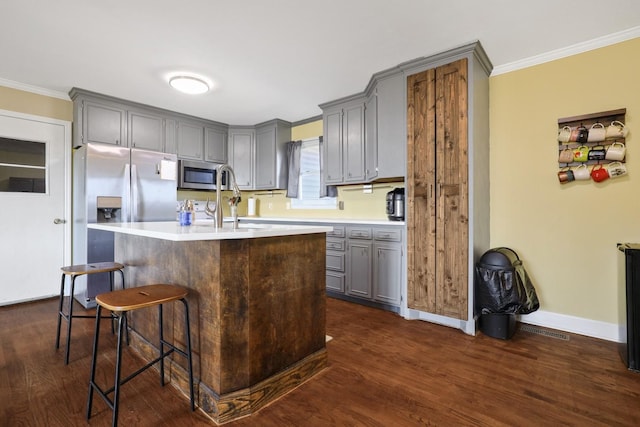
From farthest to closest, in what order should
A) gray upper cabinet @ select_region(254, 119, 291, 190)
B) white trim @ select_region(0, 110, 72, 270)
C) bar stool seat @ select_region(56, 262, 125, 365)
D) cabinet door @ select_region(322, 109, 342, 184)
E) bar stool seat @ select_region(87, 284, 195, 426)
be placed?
gray upper cabinet @ select_region(254, 119, 291, 190)
cabinet door @ select_region(322, 109, 342, 184)
white trim @ select_region(0, 110, 72, 270)
bar stool seat @ select_region(56, 262, 125, 365)
bar stool seat @ select_region(87, 284, 195, 426)

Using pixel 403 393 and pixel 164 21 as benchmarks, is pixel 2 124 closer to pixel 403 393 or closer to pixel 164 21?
pixel 164 21

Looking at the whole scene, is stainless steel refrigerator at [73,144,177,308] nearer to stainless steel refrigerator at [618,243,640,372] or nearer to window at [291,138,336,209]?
window at [291,138,336,209]

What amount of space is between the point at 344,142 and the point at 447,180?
1.56 metres

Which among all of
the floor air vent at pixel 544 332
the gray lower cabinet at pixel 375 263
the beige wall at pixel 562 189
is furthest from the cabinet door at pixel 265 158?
the floor air vent at pixel 544 332

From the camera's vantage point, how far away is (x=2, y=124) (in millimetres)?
3367

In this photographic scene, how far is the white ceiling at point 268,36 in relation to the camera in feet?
7.18

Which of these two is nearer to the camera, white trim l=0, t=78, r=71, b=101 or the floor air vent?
the floor air vent

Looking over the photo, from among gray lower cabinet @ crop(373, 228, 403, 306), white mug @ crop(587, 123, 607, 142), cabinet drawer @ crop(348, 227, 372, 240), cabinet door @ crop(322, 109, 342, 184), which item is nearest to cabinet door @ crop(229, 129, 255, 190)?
cabinet door @ crop(322, 109, 342, 184)

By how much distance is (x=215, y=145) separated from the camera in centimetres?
494

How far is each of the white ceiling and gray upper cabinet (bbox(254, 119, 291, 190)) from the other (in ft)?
4.31

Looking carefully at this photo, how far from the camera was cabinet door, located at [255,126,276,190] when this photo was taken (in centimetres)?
485

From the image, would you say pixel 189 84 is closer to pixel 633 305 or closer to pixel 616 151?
pixel 616 151

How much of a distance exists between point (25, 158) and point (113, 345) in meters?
2.65

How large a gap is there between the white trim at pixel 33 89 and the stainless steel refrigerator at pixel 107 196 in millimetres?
672
